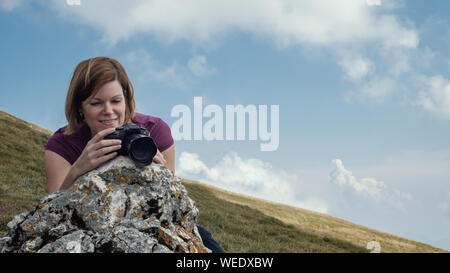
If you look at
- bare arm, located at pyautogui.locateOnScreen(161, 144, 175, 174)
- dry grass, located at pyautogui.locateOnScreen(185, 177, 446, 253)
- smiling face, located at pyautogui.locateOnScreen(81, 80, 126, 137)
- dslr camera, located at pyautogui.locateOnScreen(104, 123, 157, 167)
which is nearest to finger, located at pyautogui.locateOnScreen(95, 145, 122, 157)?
dslr camera, located at pyautogui.locateOnScreen(104, 123, 157, 167)

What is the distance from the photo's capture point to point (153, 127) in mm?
5648

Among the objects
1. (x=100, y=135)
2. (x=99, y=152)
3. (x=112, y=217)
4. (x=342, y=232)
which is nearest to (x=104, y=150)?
(x=99, y=152)

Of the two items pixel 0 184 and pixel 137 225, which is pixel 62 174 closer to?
pixel 137 225

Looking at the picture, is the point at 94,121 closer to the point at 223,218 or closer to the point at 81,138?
the point at 81,138

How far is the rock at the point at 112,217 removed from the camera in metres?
3.23

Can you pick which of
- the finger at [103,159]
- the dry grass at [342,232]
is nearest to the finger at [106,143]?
the finger at [103,159]

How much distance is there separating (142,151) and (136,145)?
0.09 metres

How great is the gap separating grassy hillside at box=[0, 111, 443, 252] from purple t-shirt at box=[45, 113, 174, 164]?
23.4 ft

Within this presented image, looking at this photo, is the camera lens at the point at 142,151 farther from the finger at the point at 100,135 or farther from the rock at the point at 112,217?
the finger at the point at 100,135

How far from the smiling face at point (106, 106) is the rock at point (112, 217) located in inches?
44.2

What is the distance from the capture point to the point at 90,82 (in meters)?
4.61
